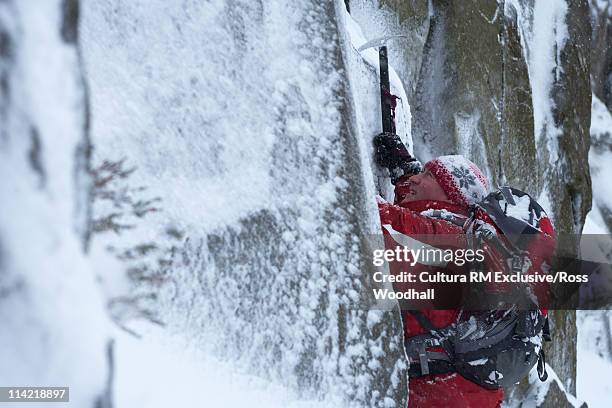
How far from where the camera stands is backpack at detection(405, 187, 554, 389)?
2379 mm

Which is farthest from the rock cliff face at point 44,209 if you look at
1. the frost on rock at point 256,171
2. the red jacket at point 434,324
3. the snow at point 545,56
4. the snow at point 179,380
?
the snow at point 545,56

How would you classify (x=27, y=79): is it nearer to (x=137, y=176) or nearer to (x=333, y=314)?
(x=137, y=176)

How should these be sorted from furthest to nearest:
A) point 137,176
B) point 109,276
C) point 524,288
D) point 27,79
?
point 524,288
point 137,176
point 109,276
point 27,79

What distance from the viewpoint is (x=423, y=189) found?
300cm

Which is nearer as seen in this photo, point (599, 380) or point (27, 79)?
point (27, 79)

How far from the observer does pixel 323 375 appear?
1884 mm

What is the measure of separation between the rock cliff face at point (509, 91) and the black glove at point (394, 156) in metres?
1.33

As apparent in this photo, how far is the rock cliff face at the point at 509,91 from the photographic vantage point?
16.3 ft

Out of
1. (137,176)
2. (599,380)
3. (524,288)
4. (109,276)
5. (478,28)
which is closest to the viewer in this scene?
(109,276)

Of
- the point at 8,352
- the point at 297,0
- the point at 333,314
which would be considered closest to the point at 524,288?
the point at 333,314

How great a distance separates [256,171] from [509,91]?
4.60m


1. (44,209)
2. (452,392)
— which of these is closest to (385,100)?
(452,392)

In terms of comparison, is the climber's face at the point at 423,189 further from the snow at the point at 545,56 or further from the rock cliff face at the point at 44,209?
the snow at the point at 545,56

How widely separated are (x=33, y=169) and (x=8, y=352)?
1.06 ft
